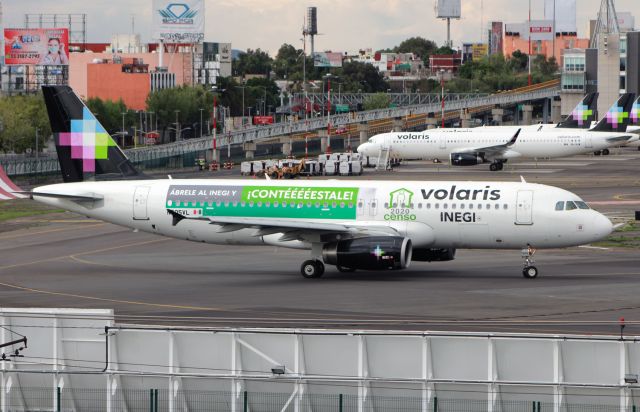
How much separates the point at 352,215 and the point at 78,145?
50.3 ft

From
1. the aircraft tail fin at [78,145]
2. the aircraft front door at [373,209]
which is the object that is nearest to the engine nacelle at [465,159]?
the aircraft tail fin at [78,145]

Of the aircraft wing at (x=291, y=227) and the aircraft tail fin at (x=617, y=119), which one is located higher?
the aircraft tail fin at (x=617, y=119)

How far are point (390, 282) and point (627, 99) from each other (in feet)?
342

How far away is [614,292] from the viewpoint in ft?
159

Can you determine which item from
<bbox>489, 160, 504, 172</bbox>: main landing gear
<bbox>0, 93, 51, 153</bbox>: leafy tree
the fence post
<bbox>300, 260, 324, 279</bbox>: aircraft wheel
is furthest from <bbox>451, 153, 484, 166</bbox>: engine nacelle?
the fence post

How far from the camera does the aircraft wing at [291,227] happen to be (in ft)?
171

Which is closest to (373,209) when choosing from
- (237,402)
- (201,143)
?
(237,402)

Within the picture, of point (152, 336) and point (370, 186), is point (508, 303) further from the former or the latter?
point (152, 336)

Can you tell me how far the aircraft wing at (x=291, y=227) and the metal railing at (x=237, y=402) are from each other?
22.7 meters

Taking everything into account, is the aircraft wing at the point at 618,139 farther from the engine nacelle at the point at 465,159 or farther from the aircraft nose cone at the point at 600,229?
the aircraft nose cone at the point at 600,229

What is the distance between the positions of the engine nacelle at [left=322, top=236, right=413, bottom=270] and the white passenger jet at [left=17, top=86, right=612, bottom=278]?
4cm

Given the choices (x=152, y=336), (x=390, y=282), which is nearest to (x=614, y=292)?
(x=390, y=282)

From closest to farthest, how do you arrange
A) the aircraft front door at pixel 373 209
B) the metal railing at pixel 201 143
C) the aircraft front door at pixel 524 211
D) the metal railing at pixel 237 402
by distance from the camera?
1. the metal railing at pixel 237 402
2. the aircraft front door at pixel 524 211
3. the aircraft front door at pixel 373 209
4. the metal railing at pixel 201 143

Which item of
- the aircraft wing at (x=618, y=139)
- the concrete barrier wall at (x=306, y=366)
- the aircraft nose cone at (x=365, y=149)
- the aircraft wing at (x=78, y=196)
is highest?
the aircraft wing at (x=618, y=139)
